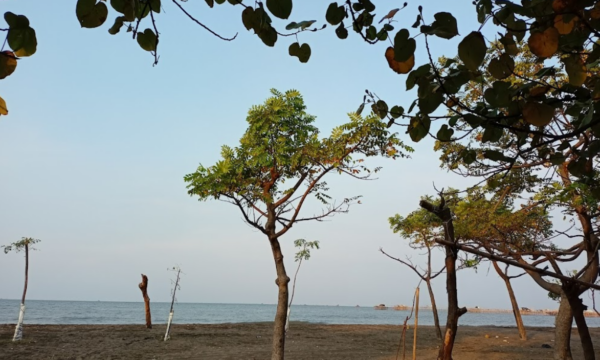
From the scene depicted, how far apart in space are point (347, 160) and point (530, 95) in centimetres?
835

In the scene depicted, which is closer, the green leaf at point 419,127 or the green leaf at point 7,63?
the green leaf at point 7,63

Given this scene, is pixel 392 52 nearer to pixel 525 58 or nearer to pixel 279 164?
pixel 525 58

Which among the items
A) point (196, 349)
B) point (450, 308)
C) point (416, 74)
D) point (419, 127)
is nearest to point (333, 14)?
point (416, 74)

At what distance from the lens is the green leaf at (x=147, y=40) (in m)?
1.16

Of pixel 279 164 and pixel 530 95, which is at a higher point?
pixel 279 164

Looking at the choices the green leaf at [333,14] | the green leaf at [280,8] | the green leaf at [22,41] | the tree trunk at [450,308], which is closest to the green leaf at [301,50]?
the green leaf at [333,14]

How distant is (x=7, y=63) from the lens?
80 centimetres

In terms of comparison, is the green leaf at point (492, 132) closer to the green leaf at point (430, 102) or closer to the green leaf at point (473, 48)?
the green leaf at point (430, 102)

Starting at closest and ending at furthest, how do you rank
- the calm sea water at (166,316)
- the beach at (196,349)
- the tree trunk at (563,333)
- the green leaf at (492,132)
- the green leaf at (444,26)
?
the green leaf at (444,26)
the green leaf at (492,132)
the tree trunk at (563,333)
the beach at (196,349)
the calm sea water at (166,316)

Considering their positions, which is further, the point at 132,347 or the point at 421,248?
the point at 132,347

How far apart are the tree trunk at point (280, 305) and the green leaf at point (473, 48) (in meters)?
8.55

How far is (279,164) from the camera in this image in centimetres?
948

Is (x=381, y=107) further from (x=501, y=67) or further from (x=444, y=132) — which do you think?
(x=501, y=67)

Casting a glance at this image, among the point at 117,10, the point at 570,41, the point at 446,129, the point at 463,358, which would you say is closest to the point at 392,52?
the point at 446,129
